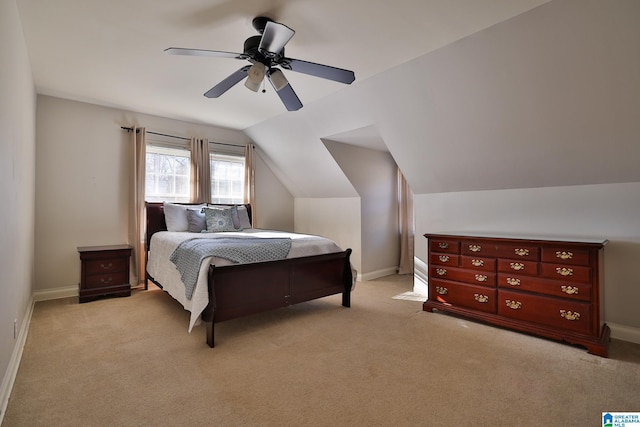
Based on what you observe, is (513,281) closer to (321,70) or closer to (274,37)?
(321,70)

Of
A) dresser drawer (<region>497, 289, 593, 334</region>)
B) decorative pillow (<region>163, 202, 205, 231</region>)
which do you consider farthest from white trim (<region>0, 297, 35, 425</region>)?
dresser drawer (<region>497, 289, 593, 334</region>)

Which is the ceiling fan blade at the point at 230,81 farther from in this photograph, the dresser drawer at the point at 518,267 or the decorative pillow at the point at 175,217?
the dresser drawer at the point at 518,267

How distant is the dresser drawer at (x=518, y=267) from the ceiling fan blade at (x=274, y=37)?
2634 millimetres

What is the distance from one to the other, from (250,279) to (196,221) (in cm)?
182

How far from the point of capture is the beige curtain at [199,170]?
4.95 m

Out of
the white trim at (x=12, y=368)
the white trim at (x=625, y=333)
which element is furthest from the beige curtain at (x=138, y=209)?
the white trim at (x=625, y=333)

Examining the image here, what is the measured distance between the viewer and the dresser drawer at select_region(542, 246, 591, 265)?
2.56m

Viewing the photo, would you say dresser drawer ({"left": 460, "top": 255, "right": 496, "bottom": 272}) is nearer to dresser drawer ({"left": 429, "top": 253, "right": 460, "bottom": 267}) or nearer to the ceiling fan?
dresser drawer ({"left": 429, "top": 253, "right": 460, "bottom": 267})

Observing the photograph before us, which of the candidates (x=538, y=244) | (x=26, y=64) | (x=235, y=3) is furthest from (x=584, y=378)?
(x=26, y=64)

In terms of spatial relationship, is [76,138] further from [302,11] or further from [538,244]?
[538,244]

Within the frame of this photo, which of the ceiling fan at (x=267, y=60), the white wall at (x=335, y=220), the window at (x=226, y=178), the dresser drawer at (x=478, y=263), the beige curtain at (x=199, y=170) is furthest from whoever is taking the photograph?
the window at (x=226, y=178)

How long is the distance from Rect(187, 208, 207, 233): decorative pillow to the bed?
0.22 metres

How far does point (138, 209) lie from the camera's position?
4426 millimetres

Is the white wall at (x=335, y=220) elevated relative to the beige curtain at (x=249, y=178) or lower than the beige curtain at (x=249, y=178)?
lower
